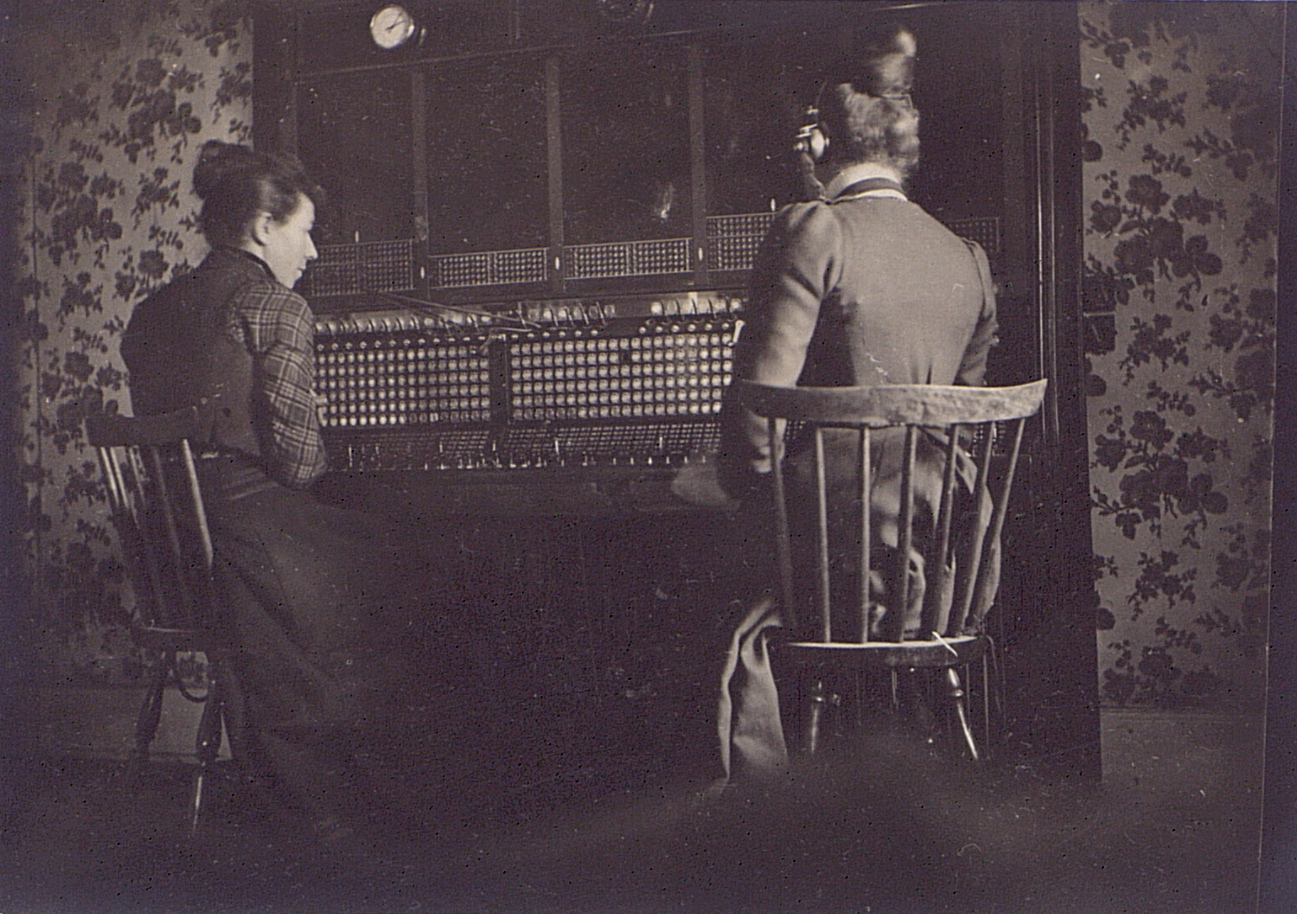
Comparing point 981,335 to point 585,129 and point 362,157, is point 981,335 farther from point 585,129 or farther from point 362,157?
point 362,157

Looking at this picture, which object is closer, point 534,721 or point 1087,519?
point 1087,519

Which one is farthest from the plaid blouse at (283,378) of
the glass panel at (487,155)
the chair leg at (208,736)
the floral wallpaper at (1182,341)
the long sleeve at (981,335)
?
the floral wallpaper at (1182,341)

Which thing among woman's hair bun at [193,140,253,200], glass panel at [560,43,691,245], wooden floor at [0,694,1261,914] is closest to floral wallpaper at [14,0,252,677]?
woman's hair bun at [193,140,253,200]

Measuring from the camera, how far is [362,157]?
79.5 inches

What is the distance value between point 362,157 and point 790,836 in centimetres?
134

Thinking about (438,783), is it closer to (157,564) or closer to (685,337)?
(157,564)

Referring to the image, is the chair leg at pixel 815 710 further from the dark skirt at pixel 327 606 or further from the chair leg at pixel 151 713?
the chair leg at pixel 151 713

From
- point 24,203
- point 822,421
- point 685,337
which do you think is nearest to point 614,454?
point 685,337

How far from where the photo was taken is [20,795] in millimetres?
2084

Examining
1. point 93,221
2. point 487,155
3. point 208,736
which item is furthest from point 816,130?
point 208,736

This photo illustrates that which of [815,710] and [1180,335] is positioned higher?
[1180,335]

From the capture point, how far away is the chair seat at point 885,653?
1662 mm

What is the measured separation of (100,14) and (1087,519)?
1863 mm

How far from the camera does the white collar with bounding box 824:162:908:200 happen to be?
70.5 inches
